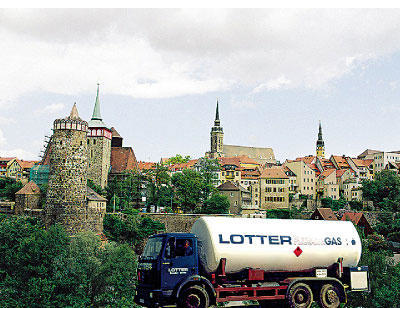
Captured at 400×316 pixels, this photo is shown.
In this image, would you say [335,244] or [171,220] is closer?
[335,244]

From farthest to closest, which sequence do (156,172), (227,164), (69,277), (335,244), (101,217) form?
1. (227,164)
2. (156,172)
3. (101,217)
4. (69,277)
5. (335,244)

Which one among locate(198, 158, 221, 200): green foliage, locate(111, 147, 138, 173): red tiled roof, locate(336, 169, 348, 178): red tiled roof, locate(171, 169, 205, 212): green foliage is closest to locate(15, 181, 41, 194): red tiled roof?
locate(111, 147, 138, 173): red tiled roof

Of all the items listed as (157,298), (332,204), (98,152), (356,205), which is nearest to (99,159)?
(98,152)

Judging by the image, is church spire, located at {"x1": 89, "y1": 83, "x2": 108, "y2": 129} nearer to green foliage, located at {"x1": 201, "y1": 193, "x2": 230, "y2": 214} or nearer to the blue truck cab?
green foliage, located at {"x1": 201, "y1": 193, "x2": 230, "y2": 214}

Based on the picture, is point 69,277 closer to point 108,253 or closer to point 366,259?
point 108,253

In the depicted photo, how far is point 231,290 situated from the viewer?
43.2 ft

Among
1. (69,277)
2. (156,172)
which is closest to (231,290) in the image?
(69,277)

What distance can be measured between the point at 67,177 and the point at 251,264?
3697 centimetres

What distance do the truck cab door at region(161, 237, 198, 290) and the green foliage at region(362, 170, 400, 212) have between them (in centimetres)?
7365

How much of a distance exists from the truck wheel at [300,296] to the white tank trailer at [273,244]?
61cm

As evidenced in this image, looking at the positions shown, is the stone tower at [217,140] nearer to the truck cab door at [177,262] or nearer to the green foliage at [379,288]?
the green foliage at [379,288]

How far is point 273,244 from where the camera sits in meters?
13.6

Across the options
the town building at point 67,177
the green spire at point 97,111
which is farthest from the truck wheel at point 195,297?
the green spire at point 97,111
